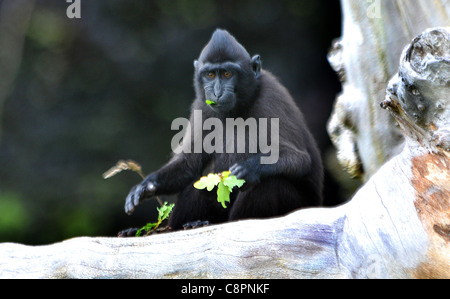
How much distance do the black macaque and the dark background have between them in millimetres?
4585

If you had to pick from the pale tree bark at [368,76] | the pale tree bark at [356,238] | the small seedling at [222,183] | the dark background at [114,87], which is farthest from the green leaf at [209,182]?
the dark background at [114,87]

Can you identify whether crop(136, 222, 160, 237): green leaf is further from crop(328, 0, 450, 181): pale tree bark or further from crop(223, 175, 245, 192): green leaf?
crop(328, 0, 450, 181): pale tree bark

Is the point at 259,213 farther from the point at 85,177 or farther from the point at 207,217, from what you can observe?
the point at 85,177

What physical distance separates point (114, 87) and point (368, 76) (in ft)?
20.7

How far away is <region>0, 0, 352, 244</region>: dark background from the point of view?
11.2m

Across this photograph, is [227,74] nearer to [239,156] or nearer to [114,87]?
[239,156]

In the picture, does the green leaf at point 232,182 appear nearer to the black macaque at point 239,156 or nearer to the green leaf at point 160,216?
the black macaque at point 239,156

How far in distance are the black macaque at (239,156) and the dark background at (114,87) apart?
181 inches

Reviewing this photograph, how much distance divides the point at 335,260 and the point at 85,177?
25.3 ft

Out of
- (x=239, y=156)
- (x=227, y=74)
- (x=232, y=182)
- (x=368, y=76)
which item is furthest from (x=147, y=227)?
(x=368, y=76)

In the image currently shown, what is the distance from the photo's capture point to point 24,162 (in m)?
11.2
